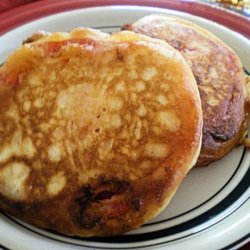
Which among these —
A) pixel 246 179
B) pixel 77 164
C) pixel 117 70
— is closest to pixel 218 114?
pixel 246 179

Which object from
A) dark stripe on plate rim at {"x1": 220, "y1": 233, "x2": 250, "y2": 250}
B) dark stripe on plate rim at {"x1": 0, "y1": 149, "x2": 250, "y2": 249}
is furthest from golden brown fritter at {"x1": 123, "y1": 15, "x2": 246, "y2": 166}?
dark stripe on plate rim at {"x1": 220, "y1": 233, "x2": 250, "y2": 250}

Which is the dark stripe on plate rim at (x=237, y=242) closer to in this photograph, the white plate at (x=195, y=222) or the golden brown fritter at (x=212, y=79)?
the white plate at (x=195, y=222)

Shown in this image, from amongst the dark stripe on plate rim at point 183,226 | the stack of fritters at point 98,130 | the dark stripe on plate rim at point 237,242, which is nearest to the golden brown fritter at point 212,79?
the stack of fritters at point 98,130

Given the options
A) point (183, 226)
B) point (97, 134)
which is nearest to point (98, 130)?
point (97, 134)

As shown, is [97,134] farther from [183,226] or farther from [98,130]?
[183,226]

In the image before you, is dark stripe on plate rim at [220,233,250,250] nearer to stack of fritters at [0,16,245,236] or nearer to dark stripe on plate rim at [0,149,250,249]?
dark stripe on plate rim at [0,149,250,249]

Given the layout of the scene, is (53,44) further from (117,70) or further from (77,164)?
(77,164)
